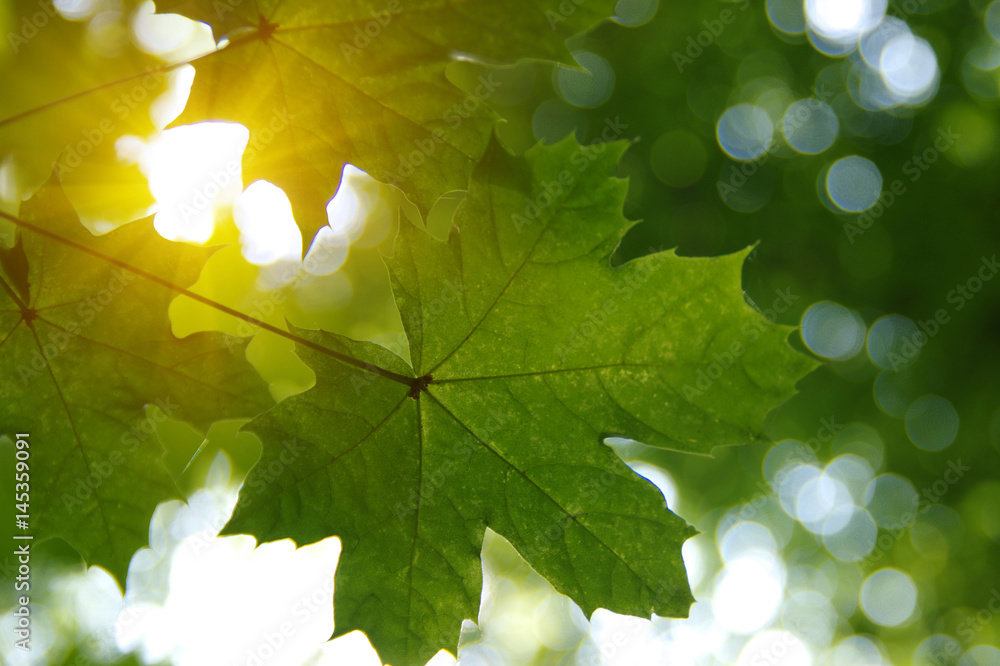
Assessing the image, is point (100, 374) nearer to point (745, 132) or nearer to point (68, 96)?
point (68, 96)

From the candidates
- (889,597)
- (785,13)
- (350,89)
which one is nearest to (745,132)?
(785,13)

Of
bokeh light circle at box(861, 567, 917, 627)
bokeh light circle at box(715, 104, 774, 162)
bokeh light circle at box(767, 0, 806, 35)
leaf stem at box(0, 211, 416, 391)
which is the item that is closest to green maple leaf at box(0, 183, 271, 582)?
leaf stem at box(0, 211, 416, 391)

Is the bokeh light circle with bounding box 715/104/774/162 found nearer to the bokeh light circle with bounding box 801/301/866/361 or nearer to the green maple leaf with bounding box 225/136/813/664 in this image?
the bokeh light circle with bounding box 801/301/866/361

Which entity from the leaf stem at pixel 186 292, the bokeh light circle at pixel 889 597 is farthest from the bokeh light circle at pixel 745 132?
the bokeh light circle at pixel 889 597

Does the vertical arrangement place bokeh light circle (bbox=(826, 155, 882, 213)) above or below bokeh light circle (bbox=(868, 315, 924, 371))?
above

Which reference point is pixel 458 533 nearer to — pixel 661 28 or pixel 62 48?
pixel 62 48

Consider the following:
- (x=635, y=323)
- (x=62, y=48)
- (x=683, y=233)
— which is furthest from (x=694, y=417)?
(x=683, y=233)
